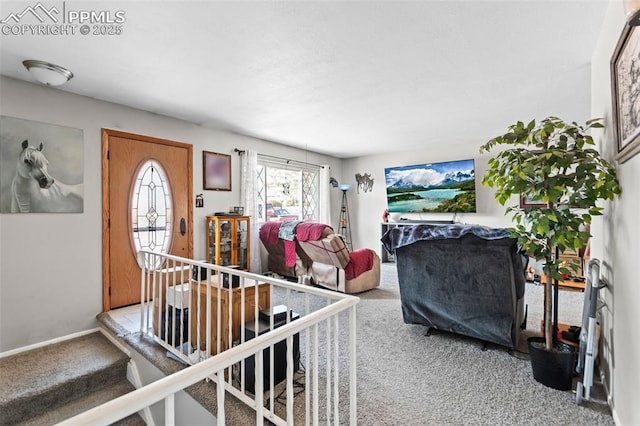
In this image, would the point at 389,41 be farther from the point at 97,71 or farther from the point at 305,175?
the point at 305,175

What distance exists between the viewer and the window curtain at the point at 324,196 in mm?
6289

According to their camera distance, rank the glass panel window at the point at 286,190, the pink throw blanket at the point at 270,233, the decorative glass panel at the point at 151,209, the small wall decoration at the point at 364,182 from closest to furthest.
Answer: the decorative glass panel at the point at 151,209
the pink throw blanket at the point at 270,233
the glass panel window at the point at 286,190
the small wall decoration at the point at 364,182

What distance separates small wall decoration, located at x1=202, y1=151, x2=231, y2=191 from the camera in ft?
13.5

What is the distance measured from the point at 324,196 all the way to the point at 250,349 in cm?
542

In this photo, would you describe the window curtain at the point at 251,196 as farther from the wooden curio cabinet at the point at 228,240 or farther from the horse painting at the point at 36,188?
the horse painting at the point at 36,188

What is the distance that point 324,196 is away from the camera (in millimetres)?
6301

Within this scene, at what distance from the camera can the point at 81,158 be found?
297 cm

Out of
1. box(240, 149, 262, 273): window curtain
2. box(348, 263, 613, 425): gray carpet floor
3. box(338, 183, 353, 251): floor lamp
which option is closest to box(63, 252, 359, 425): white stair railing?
box(348, 263, 613, 425): gray carpet floor

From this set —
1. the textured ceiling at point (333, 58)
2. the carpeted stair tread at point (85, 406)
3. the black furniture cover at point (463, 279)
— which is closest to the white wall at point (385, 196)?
the textured ceiling at point (333, 58)

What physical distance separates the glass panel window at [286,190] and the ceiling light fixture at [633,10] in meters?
4.60

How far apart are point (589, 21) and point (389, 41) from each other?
1.24 m

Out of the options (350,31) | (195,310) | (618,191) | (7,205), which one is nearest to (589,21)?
(618,191)

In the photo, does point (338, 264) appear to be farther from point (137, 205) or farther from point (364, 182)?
point (364, 182)

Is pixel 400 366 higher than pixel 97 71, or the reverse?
pixel 97 71
